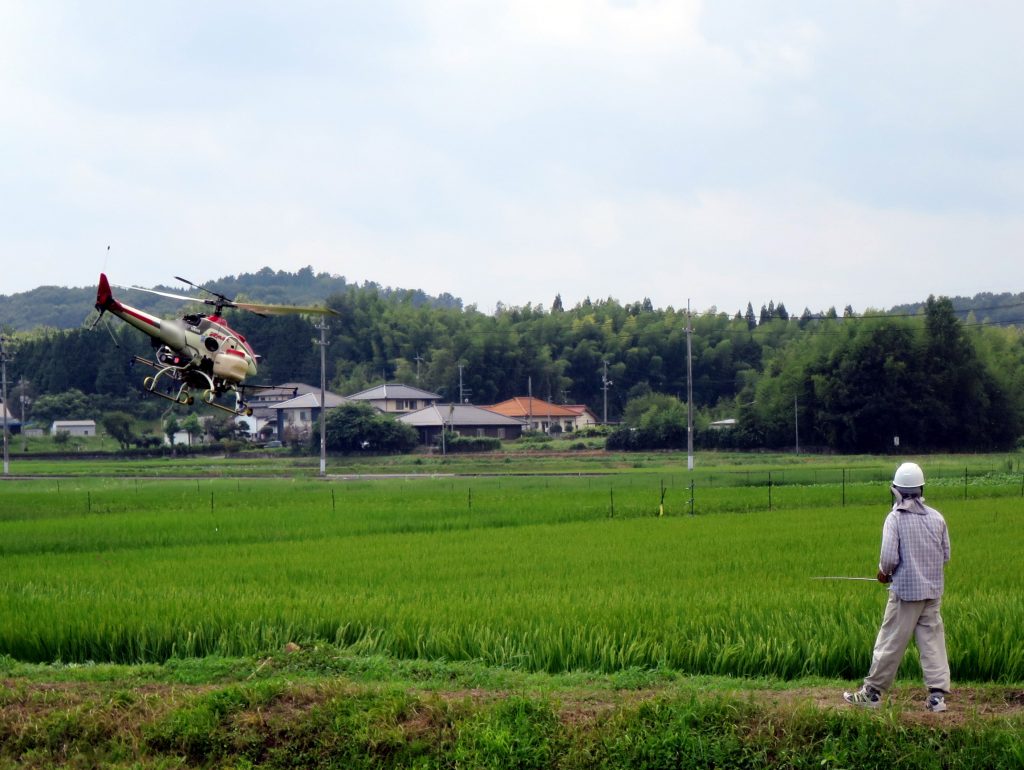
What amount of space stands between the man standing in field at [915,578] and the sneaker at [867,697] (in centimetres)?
9

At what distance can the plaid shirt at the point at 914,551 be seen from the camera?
Answer: 31.3 ft

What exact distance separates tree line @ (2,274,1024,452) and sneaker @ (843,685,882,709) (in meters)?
42.4

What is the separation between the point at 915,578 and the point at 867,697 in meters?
1.14

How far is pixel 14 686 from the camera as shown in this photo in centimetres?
1174

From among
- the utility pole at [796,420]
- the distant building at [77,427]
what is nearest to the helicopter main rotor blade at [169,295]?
the utility pole at [796,420]

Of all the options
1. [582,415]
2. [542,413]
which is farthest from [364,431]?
[582,415]

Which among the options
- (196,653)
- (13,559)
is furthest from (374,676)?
(13,559)

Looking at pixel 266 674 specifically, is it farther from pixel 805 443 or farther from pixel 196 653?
pixel 805 443

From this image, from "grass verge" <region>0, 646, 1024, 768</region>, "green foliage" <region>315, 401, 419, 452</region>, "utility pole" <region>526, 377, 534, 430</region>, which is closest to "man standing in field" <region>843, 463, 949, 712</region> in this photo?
"grass verge" <region>0, 646, 1024, 768</region>

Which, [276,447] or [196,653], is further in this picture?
[276,447]

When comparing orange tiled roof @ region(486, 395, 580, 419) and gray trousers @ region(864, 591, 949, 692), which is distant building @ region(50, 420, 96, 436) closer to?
orange tiled roof @ region(486, 395, 580, 419)

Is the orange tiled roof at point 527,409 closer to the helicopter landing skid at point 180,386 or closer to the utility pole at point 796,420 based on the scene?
the utility pole at point 796,420

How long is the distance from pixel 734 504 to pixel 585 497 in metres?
5.13

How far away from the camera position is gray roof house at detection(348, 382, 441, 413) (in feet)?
336
